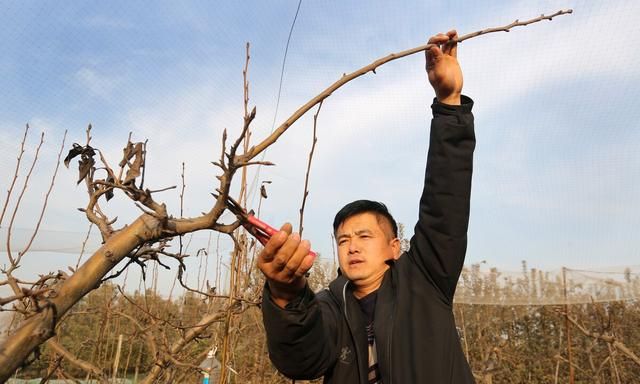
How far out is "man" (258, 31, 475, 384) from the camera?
1350 mm

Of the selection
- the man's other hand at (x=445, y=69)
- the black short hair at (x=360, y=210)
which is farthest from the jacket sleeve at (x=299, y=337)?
the man's other hand at (x=445, y=69)

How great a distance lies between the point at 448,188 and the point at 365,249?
502 millimetres

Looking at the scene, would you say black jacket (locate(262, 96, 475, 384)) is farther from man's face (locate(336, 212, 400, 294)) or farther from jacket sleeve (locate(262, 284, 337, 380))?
man's face (locate(336, 212, 400, 294))

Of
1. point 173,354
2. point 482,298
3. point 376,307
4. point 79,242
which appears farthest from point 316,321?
point 482,298

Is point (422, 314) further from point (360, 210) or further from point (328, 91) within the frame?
point (328, 91)

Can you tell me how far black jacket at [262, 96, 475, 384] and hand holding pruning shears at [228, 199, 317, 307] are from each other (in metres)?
0.21

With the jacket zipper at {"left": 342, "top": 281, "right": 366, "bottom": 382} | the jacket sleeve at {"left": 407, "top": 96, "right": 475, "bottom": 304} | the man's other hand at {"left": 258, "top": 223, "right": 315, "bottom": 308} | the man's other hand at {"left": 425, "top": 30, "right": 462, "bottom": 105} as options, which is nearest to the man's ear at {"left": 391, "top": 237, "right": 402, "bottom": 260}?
the jacket zipper at {"left": 342, "top": 281, "right": 366, "bottom": 382}

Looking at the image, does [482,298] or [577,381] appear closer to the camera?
[482,298]

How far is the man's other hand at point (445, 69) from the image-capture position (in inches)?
56.0

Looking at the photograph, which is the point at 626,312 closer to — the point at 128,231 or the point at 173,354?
the point at 173,354

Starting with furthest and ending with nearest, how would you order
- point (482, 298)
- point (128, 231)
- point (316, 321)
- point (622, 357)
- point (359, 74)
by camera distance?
point (622, 357), point (482, 298), point (316, 321), point (359, 74), point (128, 231)

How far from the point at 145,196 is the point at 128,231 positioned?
79 millimetres

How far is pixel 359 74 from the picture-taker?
3.55 feet

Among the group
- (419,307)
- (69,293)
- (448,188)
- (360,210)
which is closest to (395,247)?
(360,210)
